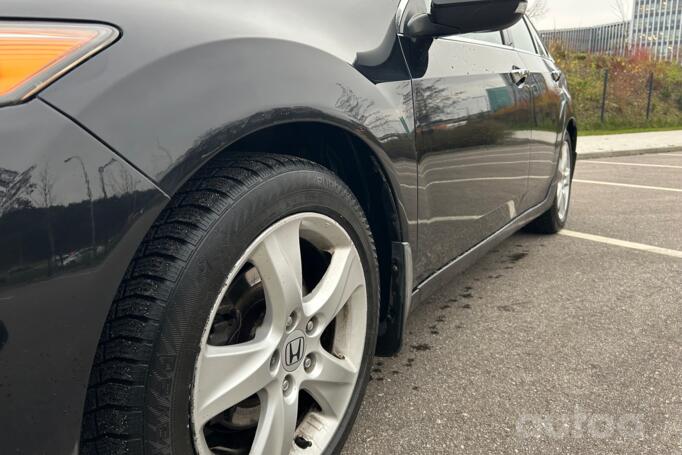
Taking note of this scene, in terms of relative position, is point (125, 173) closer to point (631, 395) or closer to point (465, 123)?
point (465, 123)

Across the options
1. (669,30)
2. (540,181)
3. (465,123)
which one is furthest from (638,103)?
(669,30)

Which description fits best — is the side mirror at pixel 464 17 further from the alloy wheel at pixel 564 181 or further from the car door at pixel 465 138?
the alloy wheel at pixel 564 181

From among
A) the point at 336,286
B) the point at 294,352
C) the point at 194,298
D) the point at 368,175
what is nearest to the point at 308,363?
the point at 294,352

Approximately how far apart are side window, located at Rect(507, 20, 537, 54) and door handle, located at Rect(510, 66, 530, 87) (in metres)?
0.21

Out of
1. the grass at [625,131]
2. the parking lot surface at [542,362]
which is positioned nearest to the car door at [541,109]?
the parking lot surface at [542,362]

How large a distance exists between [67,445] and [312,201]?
65 centimetres

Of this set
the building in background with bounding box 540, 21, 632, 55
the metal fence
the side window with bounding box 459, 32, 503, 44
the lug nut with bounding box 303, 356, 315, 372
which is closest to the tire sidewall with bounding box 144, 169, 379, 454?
the lug nut with bounding box 303, 356, 315, 372

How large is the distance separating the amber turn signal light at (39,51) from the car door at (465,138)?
973 millimetres

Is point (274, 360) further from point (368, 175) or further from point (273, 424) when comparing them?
point (368, 175)

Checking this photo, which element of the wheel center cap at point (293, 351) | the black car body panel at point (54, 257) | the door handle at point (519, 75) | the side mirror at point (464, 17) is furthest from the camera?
the door handle at point (519, 75)

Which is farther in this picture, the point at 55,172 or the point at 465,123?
the point at 465,123

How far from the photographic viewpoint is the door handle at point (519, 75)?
2.55 m

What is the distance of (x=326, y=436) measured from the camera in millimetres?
1422

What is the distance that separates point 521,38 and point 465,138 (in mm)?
1465
